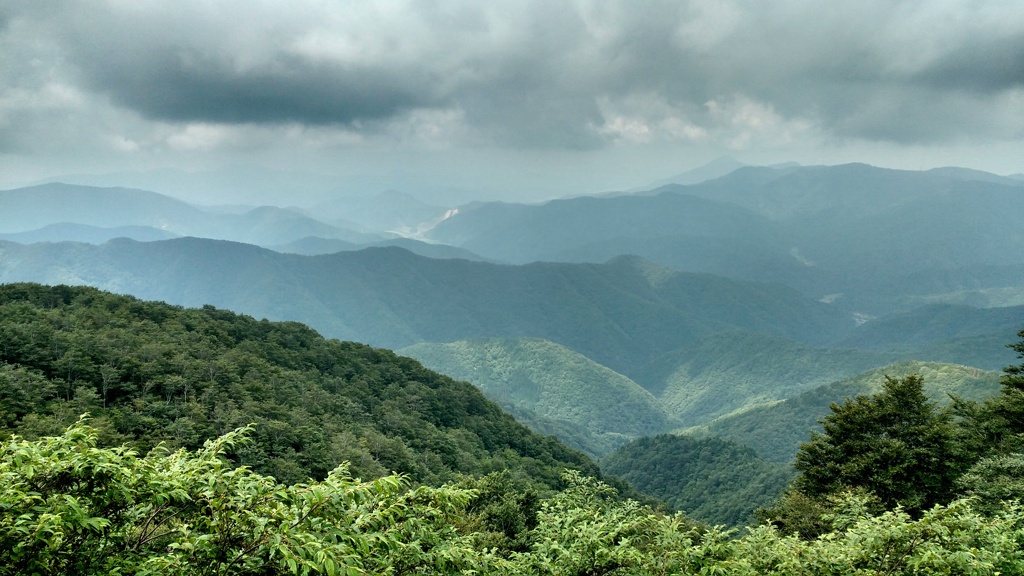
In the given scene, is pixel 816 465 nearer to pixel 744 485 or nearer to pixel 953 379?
pixel 744 485

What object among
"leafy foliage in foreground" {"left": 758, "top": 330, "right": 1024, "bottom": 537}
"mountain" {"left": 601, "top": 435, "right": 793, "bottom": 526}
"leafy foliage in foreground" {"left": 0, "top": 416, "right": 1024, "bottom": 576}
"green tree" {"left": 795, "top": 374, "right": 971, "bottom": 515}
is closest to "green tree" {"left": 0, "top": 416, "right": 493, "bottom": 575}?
"leafy foliage in foreground" {"left": 0, "top": 416, "right": 1024, "bottom": 576}

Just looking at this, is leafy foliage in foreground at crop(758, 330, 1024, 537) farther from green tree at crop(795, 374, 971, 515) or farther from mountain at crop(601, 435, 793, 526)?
mountain at crop(601, 435, 793, 526)

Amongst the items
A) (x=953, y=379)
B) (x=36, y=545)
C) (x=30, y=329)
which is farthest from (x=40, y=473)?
(x=953, y=379)

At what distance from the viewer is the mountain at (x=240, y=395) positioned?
1662 inches

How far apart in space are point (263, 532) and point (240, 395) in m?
56.9

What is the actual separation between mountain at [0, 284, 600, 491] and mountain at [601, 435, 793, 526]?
3487 centimetres

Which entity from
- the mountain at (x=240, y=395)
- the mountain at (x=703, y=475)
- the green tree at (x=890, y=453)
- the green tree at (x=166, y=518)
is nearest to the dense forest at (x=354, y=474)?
the green tree at (x=166, y=518)

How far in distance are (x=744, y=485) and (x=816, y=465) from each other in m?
82.6

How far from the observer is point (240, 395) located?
56094 mm

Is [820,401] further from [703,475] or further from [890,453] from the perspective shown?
[890,453]

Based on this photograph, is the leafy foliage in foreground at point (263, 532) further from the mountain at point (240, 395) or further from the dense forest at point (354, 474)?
the mountain at point (240, 395)

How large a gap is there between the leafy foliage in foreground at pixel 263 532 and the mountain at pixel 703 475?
315ft

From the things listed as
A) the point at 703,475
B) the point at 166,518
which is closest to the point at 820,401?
the point at 703,475

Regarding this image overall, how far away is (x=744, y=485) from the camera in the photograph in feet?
378
